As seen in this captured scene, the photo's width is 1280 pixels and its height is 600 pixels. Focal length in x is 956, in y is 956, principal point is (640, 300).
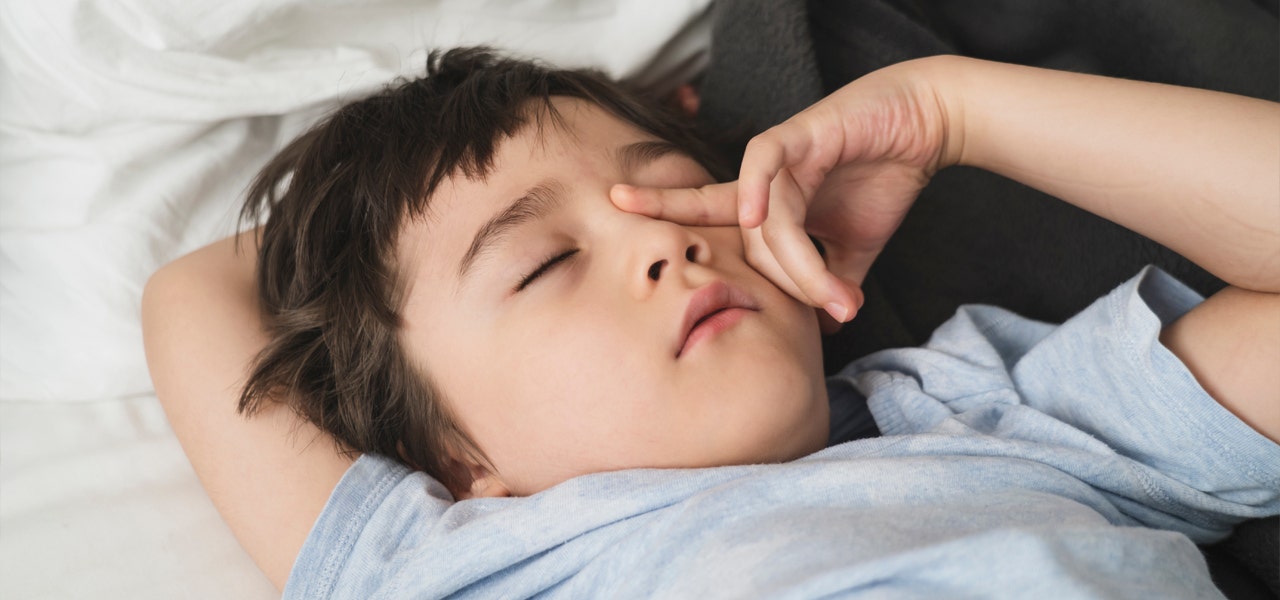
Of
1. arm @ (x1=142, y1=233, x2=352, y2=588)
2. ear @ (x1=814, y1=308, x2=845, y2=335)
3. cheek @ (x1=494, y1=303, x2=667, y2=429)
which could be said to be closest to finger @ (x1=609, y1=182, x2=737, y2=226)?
cheek @ (x1=494, y1=303, x2=667, y2=429)

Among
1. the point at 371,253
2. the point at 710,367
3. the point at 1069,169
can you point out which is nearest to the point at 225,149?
the point at 371,253

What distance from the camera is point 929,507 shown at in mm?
783

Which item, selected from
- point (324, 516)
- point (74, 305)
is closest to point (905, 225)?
point (324, 516)

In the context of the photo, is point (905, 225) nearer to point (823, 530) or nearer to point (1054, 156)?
point (1054, 156)

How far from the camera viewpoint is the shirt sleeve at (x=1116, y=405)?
2.85 ft

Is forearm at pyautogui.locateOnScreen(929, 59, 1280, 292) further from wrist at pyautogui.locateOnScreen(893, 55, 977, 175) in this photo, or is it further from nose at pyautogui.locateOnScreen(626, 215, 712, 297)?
nose at pyautogui.locateOnScreen(626, 215, 712, 297)

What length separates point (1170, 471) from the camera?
90 centimetres

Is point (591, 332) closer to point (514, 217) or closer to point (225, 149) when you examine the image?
point (514, 217)

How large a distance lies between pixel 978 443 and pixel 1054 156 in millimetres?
280

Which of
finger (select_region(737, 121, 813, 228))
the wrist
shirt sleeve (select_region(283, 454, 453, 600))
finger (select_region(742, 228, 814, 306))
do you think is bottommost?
shirt sleeve (select_region(283, 454, 453, 600))

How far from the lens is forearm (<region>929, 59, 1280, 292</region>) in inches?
32.5

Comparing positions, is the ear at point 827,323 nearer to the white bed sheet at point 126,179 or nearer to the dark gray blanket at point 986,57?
the dark gray blanket at point 986,57

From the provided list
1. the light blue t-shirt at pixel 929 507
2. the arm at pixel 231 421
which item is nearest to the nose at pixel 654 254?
the light blue t-shirt at pixel 929 507

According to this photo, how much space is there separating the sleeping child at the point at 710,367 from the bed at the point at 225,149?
0.40ft
